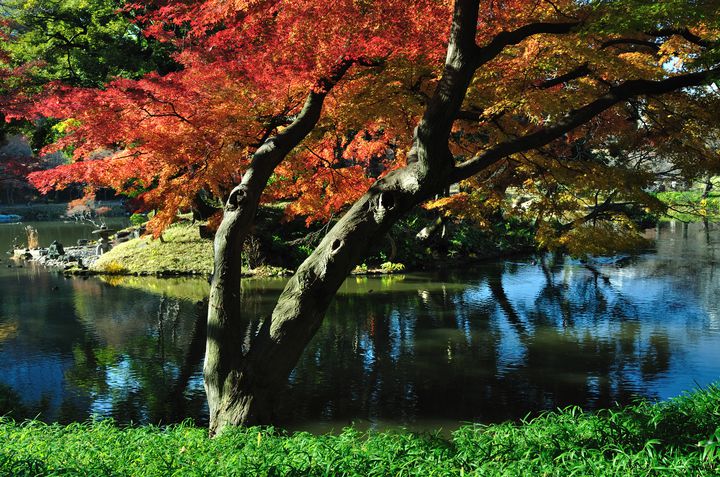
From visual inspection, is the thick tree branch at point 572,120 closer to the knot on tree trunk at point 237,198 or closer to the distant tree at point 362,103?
the distant tree at point 362,103

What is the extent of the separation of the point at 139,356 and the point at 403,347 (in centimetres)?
469

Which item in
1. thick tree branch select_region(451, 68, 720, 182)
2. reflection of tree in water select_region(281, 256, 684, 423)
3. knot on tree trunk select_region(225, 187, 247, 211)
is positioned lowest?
reflection of tree in water select_region(281, 256, 684, 423)

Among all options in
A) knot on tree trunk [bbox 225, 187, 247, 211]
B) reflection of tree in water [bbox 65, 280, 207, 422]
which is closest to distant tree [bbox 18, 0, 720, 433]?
knot on tree trunk [bbox 225, 187, 247, 211]

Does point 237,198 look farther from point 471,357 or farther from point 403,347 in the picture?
point 471,357

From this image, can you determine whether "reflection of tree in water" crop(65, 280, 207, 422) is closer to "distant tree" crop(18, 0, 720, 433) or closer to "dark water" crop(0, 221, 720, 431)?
"dark water" crop(0, 221, 720, 431)

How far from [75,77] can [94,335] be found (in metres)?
9.29

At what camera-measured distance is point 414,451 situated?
16.3ft

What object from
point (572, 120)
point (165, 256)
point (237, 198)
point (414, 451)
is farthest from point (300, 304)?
point (165, 256)

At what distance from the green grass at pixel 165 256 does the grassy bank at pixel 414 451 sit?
13.9m

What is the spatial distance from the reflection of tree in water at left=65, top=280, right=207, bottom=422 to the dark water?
39mm

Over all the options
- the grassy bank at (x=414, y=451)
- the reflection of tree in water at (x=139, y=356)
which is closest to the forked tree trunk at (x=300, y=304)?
the grassy bank at (x=414, y=451)

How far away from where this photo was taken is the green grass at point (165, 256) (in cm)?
1978

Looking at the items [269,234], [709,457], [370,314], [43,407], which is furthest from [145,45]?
[709,457]

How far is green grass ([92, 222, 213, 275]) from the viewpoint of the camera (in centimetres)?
1978
